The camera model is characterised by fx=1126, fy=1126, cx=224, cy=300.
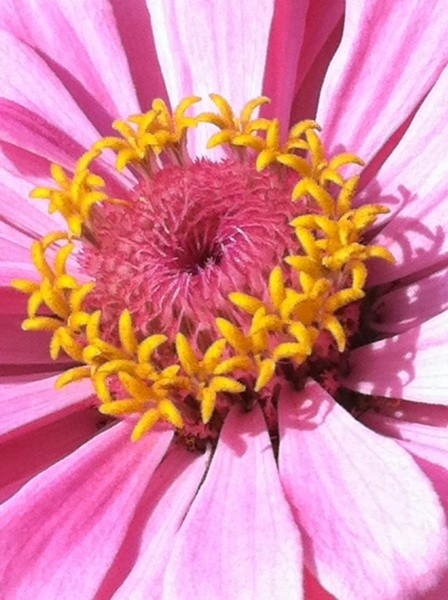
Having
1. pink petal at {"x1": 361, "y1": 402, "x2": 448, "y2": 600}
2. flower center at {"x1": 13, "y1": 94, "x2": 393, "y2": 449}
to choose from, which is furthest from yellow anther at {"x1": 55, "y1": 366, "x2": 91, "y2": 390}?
pink petal at {"x1": 361, "y1": 402, "x2": 448, "y2": 600}

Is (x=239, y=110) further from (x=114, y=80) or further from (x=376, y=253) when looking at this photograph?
(x=376, y=253)

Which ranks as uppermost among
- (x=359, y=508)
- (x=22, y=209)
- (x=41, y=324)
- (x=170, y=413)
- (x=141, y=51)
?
(x=141, y=51)

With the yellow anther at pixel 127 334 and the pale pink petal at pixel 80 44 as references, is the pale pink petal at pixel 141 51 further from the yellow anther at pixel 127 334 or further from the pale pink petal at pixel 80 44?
the yellow anther at pixel 127 334

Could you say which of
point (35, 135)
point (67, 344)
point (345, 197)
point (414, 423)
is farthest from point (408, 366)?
point (35, 135)

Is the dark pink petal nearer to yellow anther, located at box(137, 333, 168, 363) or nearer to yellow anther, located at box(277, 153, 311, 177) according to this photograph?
yellow anther, located at box(277, 153, 311, 177)

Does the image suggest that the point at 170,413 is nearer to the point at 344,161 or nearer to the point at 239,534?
the point at 239,534

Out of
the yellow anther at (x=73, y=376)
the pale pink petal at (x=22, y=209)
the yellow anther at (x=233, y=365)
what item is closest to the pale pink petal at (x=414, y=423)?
the yellow anther at (x=233, y=365)
